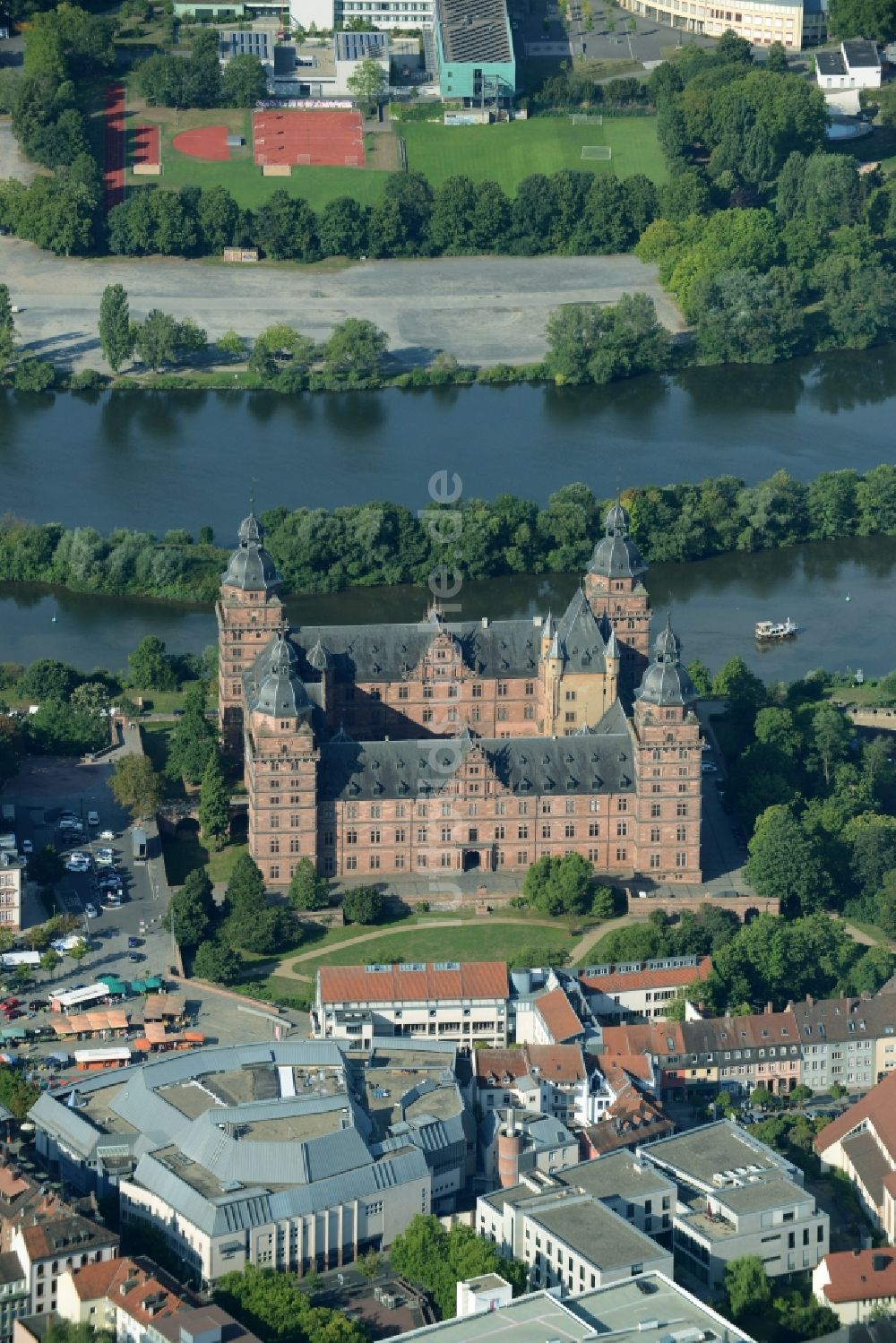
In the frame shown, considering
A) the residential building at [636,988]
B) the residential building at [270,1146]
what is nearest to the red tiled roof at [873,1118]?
the residential building at [636,988]

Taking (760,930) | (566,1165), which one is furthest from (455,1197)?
(760,930)

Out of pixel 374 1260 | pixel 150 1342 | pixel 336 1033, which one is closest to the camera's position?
pixel 150 1342

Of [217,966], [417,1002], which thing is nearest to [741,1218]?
[417,1002]

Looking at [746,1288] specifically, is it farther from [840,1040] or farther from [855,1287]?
[840,1040]

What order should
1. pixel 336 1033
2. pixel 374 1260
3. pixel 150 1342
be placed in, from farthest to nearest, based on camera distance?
pixel 336 1033 < pixel 374 1260 < pixel 150 1342

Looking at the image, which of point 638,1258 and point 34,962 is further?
point 34,962

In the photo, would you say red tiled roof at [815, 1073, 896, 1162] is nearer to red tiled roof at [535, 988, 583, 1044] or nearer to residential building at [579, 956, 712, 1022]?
red tiled roof at [535, 988, 583, 1044]

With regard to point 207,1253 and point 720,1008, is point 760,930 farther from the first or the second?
point 207,1253
